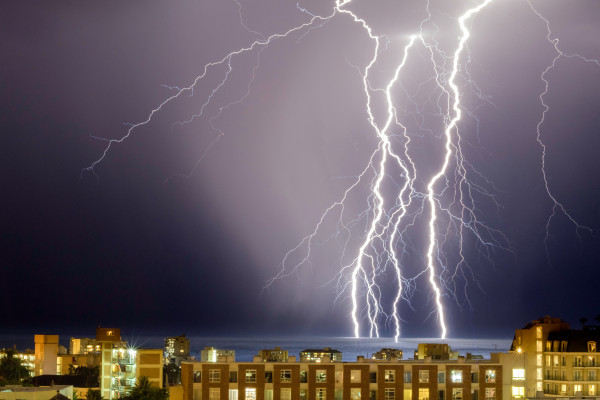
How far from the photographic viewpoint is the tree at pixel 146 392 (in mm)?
40188

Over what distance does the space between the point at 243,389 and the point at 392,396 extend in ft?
19.5

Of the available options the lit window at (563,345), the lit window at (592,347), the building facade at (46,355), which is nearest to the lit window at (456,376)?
the lit window at (563,345)

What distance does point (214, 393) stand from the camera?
4084 cm

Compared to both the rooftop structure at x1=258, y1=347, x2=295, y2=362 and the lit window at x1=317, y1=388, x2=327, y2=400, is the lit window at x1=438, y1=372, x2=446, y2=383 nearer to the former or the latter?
the lit window at x1=317, y1=388, x2=327, y2=400

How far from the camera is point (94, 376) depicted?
206 feet

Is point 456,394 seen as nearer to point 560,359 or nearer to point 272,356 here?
point 272,356

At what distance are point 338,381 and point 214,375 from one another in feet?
16.3

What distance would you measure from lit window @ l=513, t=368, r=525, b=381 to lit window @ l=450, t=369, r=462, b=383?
5430 mm

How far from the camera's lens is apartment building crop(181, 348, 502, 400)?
40906 mm

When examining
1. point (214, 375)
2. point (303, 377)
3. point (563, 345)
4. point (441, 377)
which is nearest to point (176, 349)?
point (563, 345)

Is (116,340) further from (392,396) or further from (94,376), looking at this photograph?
(392,396)

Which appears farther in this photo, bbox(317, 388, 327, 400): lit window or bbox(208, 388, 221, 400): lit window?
bbox(317, 388, 327, 400): lit window

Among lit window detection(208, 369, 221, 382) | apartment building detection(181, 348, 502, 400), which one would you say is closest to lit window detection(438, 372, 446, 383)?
apartment building detection(181, 348, 502, 400)

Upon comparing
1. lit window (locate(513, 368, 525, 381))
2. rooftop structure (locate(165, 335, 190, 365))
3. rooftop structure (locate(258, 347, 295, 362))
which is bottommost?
rooftop structure (locate(165, 335, 190, 365))
